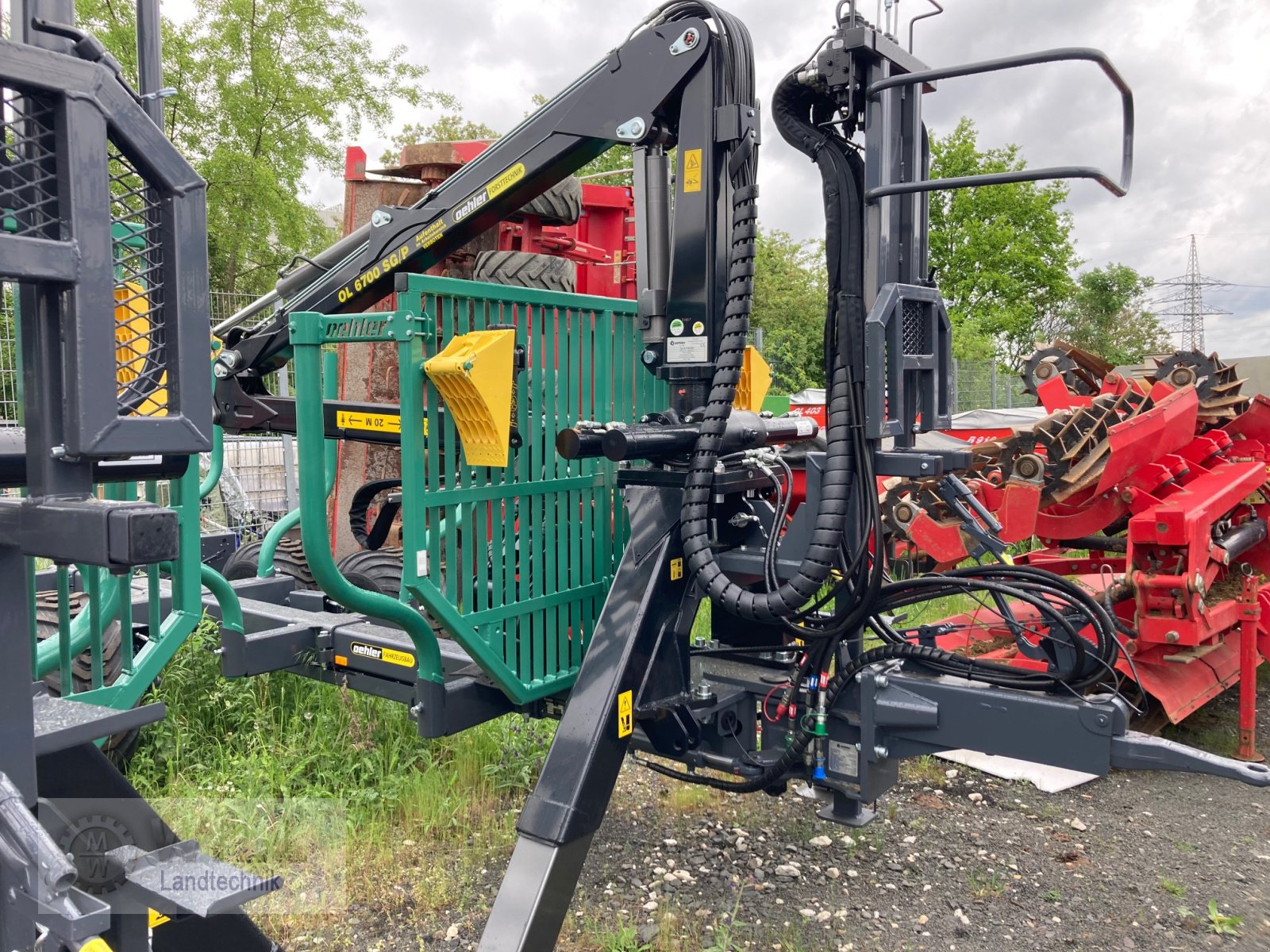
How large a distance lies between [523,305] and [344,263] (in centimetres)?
133

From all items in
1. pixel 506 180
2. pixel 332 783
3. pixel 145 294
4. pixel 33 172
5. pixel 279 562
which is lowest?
pixel 332 783

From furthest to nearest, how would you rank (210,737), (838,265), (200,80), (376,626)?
(200,80)
(210,737)
(376,626)
(838,265)

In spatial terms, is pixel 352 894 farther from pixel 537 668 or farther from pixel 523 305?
pixel 523 305

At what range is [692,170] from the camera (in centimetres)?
332

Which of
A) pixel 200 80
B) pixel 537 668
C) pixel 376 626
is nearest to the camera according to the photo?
pixel 537 668

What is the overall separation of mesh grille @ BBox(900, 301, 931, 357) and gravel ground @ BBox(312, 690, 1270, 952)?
6.43 feet

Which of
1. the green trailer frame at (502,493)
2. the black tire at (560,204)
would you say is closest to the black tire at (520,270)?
the black tire at (560,204)

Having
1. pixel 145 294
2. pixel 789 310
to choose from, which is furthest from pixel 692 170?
pixel 789 310

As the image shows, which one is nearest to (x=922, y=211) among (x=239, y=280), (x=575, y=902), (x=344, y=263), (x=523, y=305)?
(x=523, y=305)

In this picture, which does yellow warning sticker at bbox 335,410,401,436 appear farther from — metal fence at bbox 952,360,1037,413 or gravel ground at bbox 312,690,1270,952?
metal fence at bbox 952,360,1037,413

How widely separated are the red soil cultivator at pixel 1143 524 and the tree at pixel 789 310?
16.4m

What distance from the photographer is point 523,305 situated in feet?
10.4

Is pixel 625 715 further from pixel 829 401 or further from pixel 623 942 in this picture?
pixel 829 401

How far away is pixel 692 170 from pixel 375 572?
241 cm
